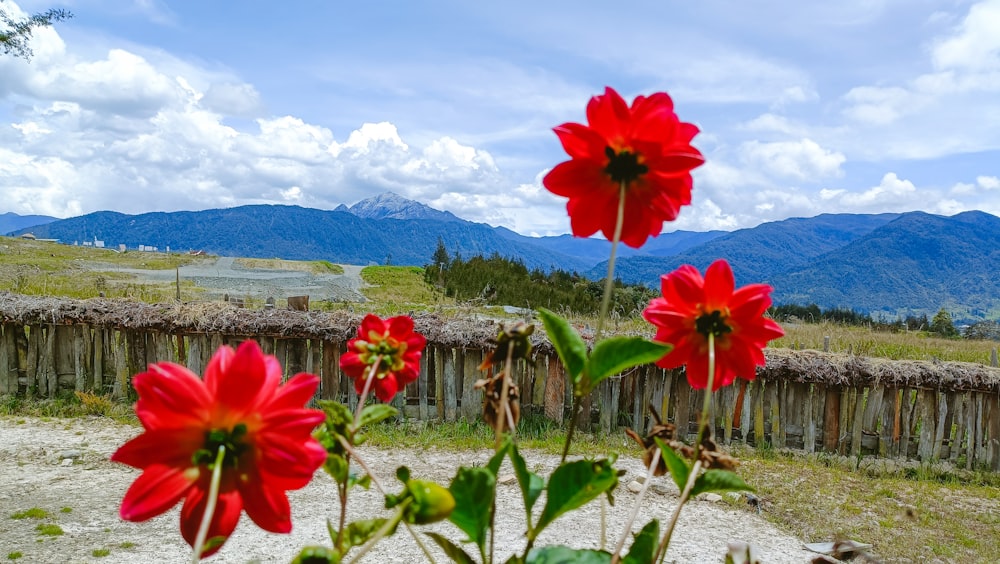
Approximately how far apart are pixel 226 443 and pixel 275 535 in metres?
4.36

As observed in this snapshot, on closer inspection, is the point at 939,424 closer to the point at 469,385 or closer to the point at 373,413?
the point at 469,385

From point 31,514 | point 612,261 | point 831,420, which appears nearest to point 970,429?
point 831,420

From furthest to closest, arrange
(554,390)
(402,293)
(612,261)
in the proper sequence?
(402,293), (554,390), (612,261)

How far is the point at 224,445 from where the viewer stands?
1.80 ft

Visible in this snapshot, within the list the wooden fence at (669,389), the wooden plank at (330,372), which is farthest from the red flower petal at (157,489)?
the wooden plank at (330,372)

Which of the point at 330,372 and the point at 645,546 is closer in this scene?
the point at 645,546

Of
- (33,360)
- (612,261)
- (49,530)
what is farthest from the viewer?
(33,360)

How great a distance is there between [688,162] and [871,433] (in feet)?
23.5

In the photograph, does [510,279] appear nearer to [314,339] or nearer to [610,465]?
[314,339]

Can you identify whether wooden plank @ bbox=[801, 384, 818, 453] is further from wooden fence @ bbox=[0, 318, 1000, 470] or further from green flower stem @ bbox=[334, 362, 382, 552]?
green flower stem @ bbox=[334, 362, 382, 552]

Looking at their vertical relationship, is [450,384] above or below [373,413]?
below

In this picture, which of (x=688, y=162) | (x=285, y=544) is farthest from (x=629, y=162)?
(x=285, y=544)

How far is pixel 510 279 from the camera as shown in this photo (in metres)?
23.0

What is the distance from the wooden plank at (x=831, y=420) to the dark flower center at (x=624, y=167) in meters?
6.87
